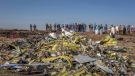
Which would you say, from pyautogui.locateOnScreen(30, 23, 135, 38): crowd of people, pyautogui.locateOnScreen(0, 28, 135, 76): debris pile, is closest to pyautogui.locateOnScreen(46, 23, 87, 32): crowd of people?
pyautogui.locateOnScreen(30, 23, 135, 38): crowd of people

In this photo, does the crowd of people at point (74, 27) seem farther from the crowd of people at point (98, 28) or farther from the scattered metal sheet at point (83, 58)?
the scattered metal sheet at point (83, 58)

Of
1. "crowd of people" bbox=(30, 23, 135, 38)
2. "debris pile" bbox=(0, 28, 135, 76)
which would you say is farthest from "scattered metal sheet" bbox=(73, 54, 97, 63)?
"crowd of people" bbox=(30, 23, 135, 38)

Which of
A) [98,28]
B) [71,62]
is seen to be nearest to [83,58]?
[71,62]

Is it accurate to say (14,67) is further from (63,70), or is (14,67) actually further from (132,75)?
(132,75)

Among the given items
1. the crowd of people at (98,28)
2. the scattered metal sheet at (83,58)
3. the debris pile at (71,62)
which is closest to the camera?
the debris pile at (71,62)

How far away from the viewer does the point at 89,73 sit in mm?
8258

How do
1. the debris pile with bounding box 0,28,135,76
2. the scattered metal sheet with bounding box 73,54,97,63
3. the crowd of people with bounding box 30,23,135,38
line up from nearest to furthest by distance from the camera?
the debris pile with bounding box 0,28,135,76, the scattered metal sheet with bounding box 73,54,97,63, the crowd of people with bounding box 30,23,135,38

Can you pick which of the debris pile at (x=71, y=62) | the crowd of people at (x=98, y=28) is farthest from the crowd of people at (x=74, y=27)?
the debris pile at (x=71, y=62)

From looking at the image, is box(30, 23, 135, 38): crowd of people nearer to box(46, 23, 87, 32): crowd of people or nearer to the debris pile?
box(46, 23, 87, 32): crowd of people

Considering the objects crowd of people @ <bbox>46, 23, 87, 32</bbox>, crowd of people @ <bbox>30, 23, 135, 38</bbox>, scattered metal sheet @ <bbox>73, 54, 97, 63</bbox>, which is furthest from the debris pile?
crowd of people @ <bbox>46, 23, 87, 32</bbox>

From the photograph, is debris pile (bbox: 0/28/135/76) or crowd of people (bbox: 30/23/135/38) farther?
crowd of people (bbox: 30/23/135/38)

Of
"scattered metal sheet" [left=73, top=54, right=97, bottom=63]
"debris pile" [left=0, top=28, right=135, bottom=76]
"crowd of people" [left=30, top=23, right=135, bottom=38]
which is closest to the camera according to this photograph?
"debris pile" [left=0, top=28, right=135, bottom=76]

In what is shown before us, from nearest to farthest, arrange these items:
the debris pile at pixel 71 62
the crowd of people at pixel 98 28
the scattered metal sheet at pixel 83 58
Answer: the debris pile at pixel 71 62 → the scattered metal sheet at pixel 83 58 → the crowd of people at pixel 98 28

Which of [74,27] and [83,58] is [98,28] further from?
[83,58]
